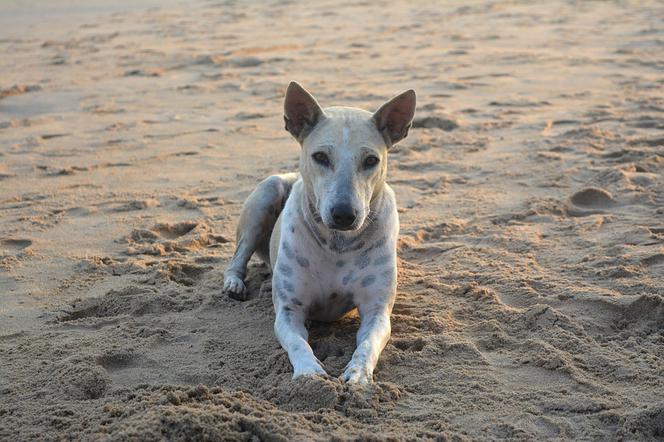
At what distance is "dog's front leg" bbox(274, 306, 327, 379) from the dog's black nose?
682mm

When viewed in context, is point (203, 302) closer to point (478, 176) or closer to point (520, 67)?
point (478, 176)

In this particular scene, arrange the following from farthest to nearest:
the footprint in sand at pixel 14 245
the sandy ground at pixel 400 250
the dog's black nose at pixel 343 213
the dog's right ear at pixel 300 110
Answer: the footprint in sand at pixel 14 245 < the dog's right ear at pixel 300 110 < the dog's black nose at pixel 343 213 < the sandy ground at pixel 400 250

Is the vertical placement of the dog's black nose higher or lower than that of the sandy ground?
higher

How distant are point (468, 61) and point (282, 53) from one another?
297 cm

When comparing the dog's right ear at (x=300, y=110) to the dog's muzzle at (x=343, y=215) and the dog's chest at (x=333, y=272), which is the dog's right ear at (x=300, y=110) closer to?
the dog's chest at (x=333, y=272)

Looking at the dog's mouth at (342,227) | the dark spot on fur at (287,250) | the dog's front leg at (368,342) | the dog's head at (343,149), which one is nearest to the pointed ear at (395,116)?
the dog's head at (343,149)

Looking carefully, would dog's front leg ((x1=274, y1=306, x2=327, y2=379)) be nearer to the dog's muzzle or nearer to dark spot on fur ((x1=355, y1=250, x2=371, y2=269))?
dark spot on fur ((x1=355, y1=250, x2=371, y2=269))

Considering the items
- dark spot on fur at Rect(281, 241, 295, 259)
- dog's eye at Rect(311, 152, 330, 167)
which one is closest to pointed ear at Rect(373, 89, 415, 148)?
dog's eye at Rect(311, 152, 330, 167)

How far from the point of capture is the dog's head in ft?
14.9

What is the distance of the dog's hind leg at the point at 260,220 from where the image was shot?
19.6 ft

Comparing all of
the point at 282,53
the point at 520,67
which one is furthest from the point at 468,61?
the point at 282,53

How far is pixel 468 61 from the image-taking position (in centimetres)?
1284

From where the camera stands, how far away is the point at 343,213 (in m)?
4.48

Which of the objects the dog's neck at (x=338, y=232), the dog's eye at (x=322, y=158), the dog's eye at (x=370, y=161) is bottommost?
the dog's neck at (x=338, y=232)
